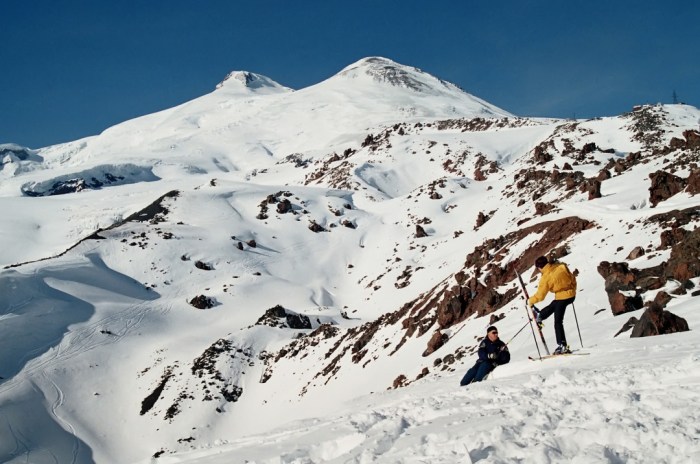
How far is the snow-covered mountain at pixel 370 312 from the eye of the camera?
8352mm

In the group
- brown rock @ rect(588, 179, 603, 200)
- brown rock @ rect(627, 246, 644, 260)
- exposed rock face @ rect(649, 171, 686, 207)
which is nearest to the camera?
brown rock @ rect(627, 246, 644, 260)

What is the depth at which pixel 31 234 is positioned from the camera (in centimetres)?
10138

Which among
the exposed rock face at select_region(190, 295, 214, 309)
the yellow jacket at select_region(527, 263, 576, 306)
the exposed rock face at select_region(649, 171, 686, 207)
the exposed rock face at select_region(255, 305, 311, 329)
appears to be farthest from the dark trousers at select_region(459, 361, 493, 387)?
the exposed rock face at select_region(190, 295, 214, 309)

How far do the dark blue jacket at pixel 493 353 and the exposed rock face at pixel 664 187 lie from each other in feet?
61.2

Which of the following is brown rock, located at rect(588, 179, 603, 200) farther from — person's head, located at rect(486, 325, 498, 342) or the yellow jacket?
person's head, located at rect(486, 325, 498, 342)

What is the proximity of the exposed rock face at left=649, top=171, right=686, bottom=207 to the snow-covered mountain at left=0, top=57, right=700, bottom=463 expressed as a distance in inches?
4.4

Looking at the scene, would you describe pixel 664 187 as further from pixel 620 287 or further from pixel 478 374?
pixel 478 374

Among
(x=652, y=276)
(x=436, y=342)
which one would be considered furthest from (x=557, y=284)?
(x=436, y=342)

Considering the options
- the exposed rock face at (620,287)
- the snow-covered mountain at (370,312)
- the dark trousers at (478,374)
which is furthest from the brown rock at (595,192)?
the dark trousers at (478,374)

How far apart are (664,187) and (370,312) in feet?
94.6

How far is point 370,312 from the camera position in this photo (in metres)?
50.5

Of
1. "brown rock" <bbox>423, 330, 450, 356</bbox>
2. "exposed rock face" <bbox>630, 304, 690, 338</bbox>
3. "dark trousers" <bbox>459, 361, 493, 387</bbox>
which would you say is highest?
"exposed rock face" <bbox>630, 304, 690, 338</bbox>

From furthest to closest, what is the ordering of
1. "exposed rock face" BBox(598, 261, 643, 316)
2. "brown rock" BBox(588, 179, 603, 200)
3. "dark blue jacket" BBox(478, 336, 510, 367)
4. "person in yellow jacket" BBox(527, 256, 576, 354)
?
1. "brown rock" BBox(588, 179, 603, 200)
2. "exposed rock face" BBox(598, 261, 643, 316)
3. "dark blue jacket" BBox(478, 336, 510, 367)
4. "person in yellow jacket" BBox(527, 256, 576, 354)

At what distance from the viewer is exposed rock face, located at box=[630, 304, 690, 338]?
40.4ft
